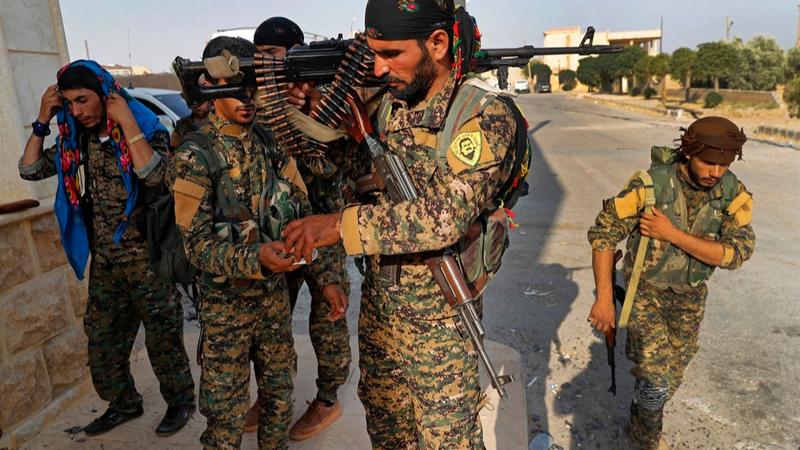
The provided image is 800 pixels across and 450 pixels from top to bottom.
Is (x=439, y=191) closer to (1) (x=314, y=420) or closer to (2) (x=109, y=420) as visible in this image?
(1) (x=314, y=420)

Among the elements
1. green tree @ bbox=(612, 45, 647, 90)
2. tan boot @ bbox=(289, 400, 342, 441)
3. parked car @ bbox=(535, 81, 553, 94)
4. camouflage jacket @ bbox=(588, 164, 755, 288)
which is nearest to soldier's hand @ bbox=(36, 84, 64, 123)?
tan boot @ bbox=(289, 400, 342, 441)

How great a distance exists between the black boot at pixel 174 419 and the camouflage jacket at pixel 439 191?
209cm

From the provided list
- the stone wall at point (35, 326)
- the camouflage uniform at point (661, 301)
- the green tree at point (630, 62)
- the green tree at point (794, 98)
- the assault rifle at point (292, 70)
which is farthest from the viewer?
the green tree at point (630, 62)

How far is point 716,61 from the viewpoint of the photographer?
32.8 m

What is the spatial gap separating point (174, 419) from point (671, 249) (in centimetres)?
288

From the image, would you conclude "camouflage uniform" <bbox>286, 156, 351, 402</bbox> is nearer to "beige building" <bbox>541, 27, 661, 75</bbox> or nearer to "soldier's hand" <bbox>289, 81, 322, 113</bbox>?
"soldier's hand" <bbox>289, 81, 322, 113</bbox>

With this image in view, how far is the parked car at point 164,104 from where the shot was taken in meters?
8.81

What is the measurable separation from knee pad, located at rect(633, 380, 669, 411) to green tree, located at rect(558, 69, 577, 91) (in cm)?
6118

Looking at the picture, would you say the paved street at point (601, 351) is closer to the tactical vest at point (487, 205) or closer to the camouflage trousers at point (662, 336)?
the camouflage trousers at point (662, 336)

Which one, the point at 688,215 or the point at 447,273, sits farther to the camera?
the point at 688,215

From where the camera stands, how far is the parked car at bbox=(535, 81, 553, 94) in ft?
190

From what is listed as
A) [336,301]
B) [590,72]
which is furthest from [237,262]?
[590,72]

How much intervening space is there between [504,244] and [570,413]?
75.4 inches

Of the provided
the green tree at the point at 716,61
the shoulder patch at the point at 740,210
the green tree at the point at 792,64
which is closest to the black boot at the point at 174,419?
the shoulder patch at the point at 740,210
